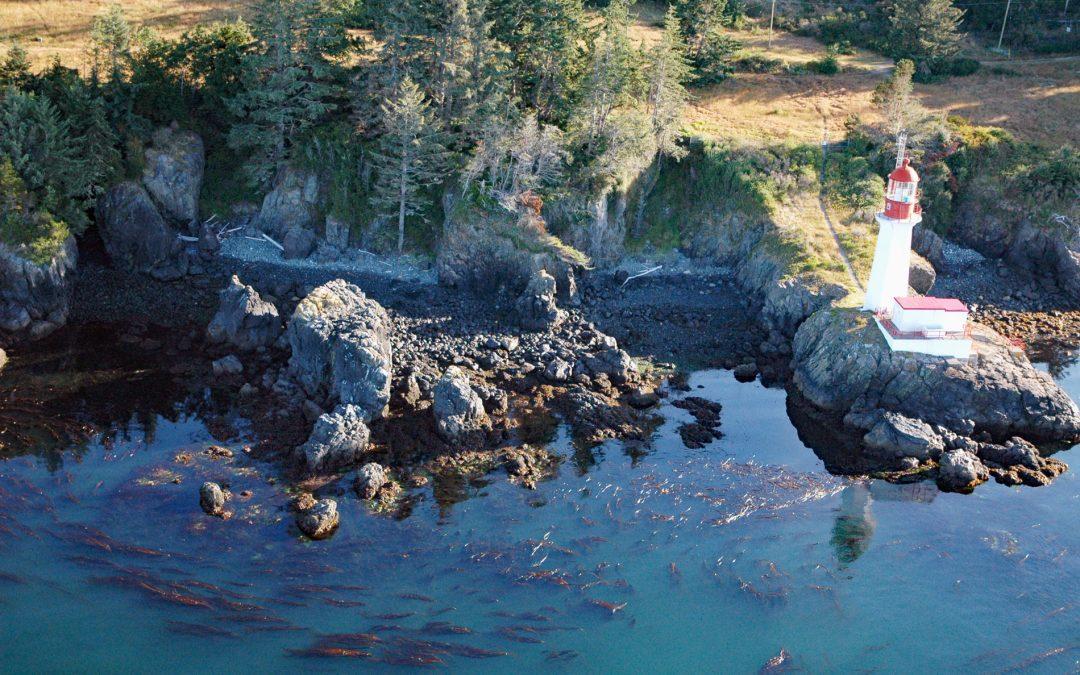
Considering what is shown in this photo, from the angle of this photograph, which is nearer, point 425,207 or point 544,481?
point 544,481

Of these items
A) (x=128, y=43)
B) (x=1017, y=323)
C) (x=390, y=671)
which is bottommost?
(x=390, y=671)

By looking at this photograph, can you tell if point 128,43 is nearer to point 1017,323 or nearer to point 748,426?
point 748,426

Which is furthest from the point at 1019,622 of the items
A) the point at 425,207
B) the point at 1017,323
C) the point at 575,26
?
the point at 575,26

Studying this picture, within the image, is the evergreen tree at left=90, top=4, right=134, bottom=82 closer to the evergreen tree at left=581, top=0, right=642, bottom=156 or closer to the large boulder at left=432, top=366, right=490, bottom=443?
the evergreen tree at left=581, top=0, right=642, bottom=156

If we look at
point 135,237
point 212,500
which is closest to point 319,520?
point 212,500

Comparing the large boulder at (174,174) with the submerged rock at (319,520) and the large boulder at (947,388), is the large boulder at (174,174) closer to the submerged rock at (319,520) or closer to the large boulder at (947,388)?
the submerged rock at (319,520)

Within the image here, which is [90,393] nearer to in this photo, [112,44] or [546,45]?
[112,44]

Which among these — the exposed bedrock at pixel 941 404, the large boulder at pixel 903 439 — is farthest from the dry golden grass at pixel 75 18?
the large boulder at pixel 903 439
